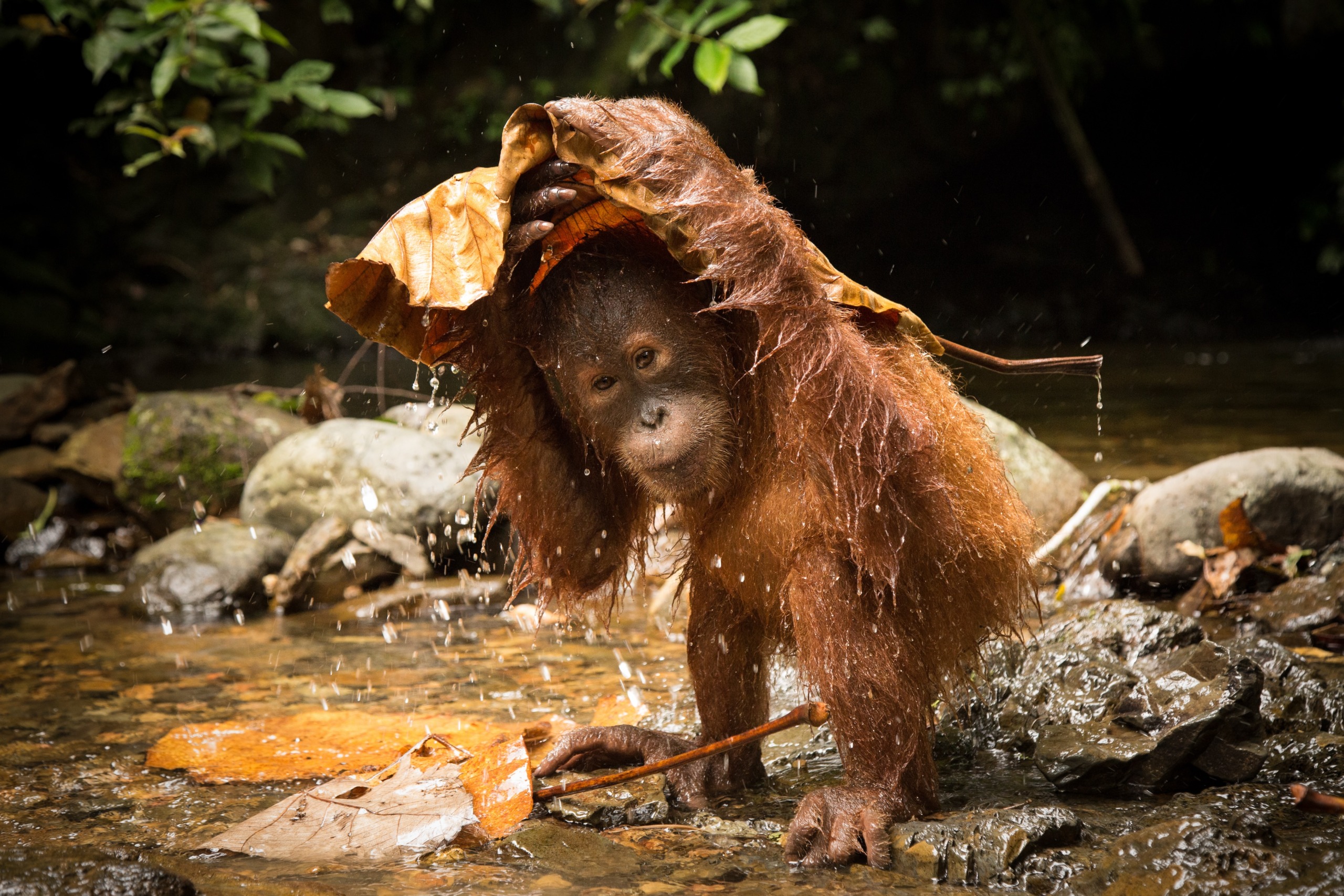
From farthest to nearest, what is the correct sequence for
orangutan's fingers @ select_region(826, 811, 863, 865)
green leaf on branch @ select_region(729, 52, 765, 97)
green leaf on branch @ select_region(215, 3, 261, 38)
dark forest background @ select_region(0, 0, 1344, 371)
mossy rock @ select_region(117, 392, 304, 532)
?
dark forest background @ select_region(0, 0, 1344, 371)
mossy rock @ select_region(117, 392, 304, 532)
green leaf on branch @ select_region(729, 52, 765, 97)
green leaf on branch @ select_region(215, 3, 261, 38)
orangutan's fingers @ select_region(826, 811, 863, 865)

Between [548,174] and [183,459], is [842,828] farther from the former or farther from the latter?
[183,459]

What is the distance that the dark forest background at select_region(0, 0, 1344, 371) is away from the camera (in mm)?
12508

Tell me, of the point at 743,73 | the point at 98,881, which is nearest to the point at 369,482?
the point at 743,73

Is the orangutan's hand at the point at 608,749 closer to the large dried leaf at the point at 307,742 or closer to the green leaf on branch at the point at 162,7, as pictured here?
the large dried leaf at the point at 307,742

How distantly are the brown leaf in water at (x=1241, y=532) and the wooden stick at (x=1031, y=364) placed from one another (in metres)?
1.71

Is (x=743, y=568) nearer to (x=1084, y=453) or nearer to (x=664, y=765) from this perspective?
(x=664, y=765)

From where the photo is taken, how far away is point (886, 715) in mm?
2348

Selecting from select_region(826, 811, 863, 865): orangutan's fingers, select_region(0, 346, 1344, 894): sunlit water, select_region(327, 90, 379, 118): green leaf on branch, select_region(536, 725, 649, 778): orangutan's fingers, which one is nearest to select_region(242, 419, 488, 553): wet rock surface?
select_region(0, 346, 1344, 894): sunlit water

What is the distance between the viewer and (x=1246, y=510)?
4211mm

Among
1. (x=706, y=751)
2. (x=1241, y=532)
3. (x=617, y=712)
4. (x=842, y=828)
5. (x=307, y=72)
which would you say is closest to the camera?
(x=842, y=828)

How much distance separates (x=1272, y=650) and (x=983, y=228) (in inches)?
495

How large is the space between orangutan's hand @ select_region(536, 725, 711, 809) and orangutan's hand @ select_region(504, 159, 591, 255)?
1.25 metres

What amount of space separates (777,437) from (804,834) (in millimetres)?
801

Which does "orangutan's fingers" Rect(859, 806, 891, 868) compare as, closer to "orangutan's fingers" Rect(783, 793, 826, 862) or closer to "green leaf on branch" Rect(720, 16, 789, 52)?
"orangutan's fingers" Rect(783, 793, 826, 862)
